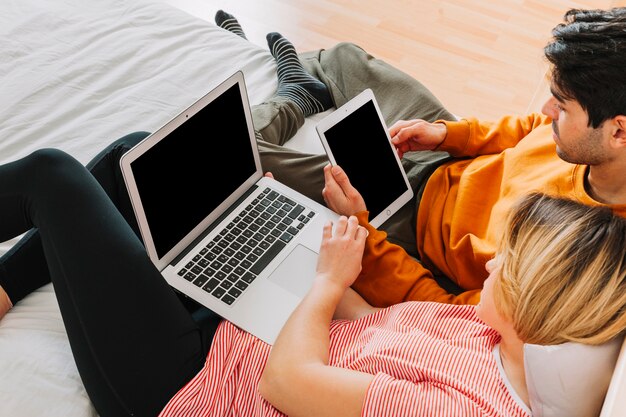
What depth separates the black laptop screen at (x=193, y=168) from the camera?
1094 mm

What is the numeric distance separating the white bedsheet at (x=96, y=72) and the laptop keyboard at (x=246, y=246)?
286mm

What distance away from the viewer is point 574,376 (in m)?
0.81

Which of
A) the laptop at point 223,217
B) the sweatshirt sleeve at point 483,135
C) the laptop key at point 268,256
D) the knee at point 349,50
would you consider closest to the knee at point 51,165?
the laptop at point 223,217

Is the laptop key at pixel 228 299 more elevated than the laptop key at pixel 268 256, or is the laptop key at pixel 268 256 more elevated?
the laptop key at pixel 268 256

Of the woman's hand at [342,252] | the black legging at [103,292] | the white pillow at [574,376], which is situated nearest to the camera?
the white pillow at [574,376]

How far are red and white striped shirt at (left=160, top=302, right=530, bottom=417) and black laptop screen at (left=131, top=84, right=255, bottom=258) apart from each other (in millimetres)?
212

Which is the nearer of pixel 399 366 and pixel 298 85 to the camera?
pixel 399 366

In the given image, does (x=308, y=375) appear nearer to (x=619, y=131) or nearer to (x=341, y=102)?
(x=619, y=131)

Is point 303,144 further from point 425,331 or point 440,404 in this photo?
point 440,404

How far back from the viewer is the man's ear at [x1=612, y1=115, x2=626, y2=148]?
107 centimetres

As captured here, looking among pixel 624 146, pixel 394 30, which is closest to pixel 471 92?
pixel 394 30

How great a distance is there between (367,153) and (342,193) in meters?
0.14

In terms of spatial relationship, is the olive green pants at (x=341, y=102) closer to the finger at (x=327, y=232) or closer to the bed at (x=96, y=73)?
the bed at (x=96, y=73)

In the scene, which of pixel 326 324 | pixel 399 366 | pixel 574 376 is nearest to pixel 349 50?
pixel 326 324
